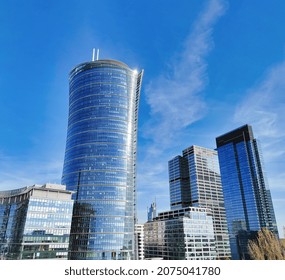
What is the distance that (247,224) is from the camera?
504 ft

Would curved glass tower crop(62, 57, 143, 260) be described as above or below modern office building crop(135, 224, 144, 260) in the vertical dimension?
above

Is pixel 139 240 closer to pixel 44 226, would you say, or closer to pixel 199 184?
pixel 199 184

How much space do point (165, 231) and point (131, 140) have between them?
163 feet

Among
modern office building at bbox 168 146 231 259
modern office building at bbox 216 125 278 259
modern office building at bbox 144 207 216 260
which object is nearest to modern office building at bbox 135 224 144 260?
modern office building at bbox 144 207 216 260

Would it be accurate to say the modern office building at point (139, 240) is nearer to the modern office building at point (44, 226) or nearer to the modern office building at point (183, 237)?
the modern office building at point (183, 237)

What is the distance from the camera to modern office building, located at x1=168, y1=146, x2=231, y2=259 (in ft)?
528

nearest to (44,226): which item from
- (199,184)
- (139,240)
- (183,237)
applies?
(183,237)

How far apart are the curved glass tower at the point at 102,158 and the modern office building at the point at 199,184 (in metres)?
58.5

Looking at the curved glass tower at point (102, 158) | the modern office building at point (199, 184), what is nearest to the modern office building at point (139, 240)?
the modern office building at point (199, 184)

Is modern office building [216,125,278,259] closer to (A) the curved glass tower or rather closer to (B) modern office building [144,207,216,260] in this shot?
(B) modern office building [144,207,216,260]

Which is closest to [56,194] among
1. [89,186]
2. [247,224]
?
[89,186]

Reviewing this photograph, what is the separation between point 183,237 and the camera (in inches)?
4257

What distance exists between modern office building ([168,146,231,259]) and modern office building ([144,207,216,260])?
131 ft

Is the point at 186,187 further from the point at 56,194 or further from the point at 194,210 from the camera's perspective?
the point at 56,194
